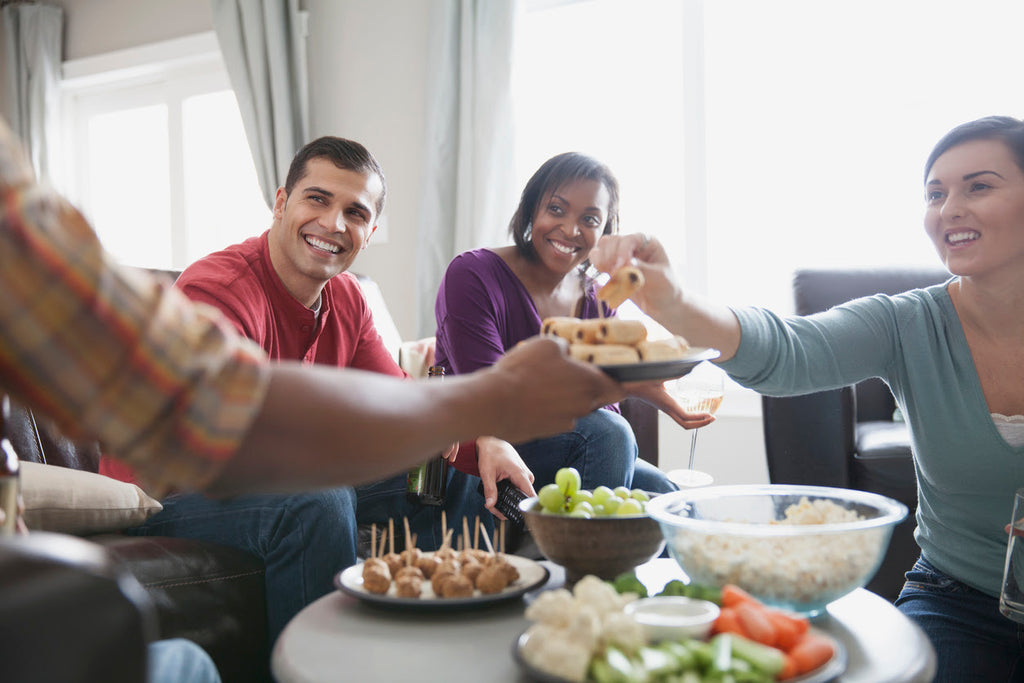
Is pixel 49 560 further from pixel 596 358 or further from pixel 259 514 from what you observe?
pixel 259 514

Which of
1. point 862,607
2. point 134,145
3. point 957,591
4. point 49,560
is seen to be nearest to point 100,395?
point 49,560

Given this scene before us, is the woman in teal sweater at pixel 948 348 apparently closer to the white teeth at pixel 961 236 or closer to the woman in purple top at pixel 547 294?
the white teeth at pixel 961 236

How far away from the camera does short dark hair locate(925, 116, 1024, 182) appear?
1.49m

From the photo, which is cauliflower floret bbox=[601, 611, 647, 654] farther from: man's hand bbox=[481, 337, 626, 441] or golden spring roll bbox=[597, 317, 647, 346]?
golden spring roll bbox=[597, 317, 647, 346]

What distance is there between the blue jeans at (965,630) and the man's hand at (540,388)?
27.8 inches

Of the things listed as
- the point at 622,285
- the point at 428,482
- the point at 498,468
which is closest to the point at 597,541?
the point at 622,285

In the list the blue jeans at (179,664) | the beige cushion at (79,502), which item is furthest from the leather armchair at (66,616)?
the beige cushion at (79,502)

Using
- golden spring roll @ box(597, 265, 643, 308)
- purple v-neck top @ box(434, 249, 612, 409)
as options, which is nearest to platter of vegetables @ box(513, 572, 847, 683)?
golden spring roll @ box(597, 265, 643, 308)

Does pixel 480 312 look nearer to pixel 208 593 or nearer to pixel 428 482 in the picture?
pixel 428 482

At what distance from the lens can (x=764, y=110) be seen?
3.54m

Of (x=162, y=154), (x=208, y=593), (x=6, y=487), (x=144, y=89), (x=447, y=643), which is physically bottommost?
(x=208, y=593)

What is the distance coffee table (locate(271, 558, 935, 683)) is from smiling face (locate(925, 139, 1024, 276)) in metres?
0.67

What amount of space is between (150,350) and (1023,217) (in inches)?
56.4

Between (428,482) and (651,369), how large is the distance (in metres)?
1.09
